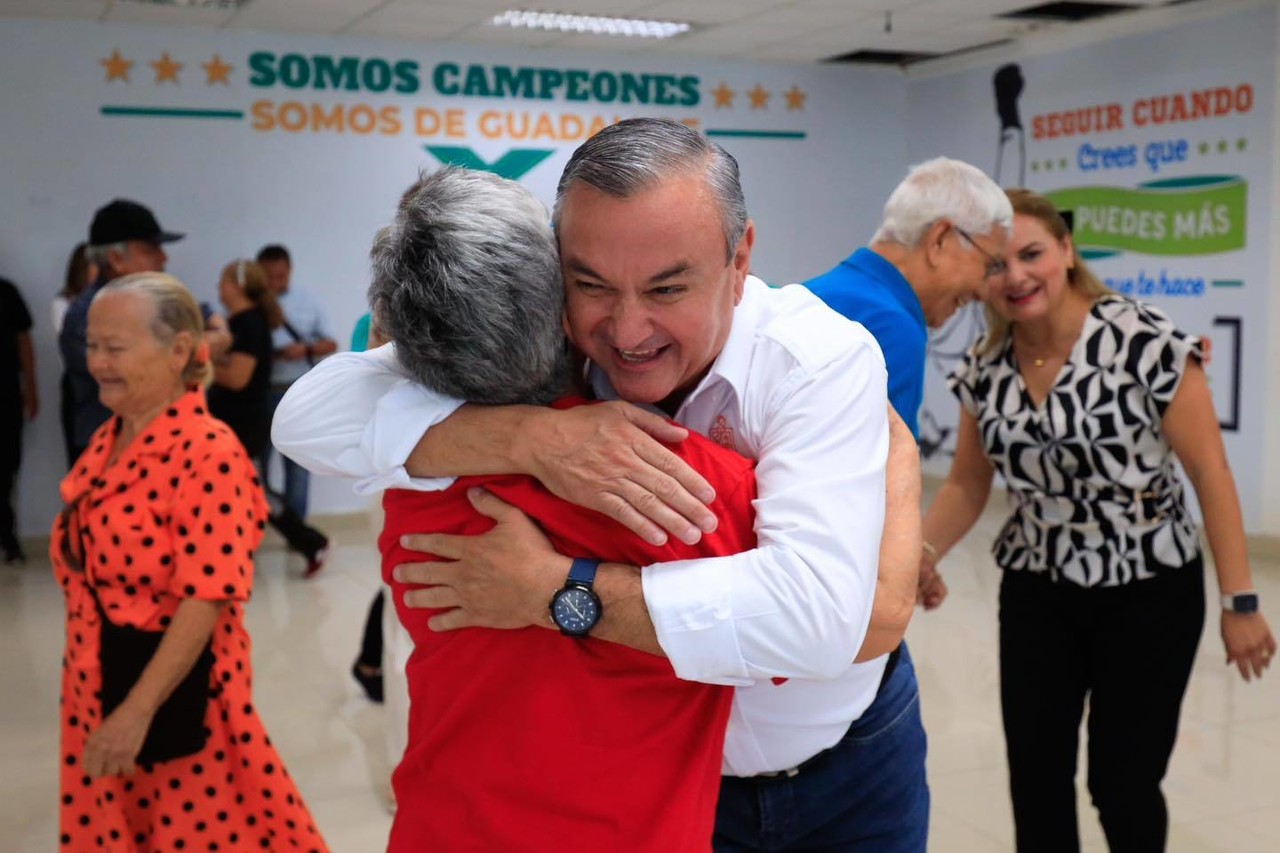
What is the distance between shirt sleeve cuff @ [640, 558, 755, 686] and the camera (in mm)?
1203

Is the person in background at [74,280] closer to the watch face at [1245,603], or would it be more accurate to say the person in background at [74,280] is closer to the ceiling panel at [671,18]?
the ceiling panel at [671,18]

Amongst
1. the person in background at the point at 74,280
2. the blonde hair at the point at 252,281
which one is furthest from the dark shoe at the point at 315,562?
the person in background at the point at 74,280

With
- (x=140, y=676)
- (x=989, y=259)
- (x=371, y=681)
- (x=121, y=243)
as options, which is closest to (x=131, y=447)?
(x=140, y=676)

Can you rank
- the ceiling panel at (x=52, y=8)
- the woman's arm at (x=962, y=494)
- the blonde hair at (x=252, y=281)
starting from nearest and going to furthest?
the woman's arm at (x=962, y=494), the blonde hair at (x=252, y=281), the ceiling panel at (x=52, y=8)

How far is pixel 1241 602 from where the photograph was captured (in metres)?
2.79

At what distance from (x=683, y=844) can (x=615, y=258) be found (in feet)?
1.96

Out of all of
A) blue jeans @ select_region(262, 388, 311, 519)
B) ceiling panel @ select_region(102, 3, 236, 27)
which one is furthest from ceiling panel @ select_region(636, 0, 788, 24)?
blue jeans @ select_region(262, 388, 311, 519)

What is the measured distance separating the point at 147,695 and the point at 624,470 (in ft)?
5.24

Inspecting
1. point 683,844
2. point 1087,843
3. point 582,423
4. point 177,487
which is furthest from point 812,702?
point 1087,843

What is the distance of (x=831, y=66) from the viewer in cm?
1034

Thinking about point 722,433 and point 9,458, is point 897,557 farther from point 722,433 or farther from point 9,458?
point 9,458

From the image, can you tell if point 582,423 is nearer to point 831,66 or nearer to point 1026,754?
point 1026,754

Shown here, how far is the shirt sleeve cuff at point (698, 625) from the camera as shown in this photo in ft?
3.95

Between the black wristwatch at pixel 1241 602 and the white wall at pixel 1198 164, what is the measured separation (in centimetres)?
521
